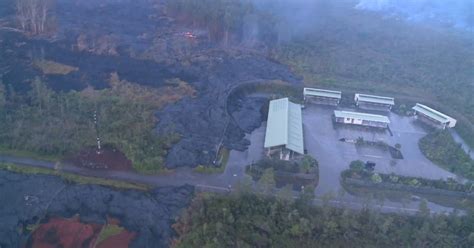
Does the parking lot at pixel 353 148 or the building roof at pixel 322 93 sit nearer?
the parking lot at pixel 353 148

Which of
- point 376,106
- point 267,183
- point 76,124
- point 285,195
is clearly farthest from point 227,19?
point 285,195

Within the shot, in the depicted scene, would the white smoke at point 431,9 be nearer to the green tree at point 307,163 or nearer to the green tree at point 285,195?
the green tree at point 307,163

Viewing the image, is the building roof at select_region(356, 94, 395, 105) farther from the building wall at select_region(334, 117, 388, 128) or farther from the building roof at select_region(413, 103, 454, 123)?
the building wall at select_region(334, 117, 388, 128)

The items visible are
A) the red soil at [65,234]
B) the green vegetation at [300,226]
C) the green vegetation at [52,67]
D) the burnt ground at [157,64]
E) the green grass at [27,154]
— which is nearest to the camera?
the red soil at [65,234]

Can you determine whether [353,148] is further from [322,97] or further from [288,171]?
[322,97]

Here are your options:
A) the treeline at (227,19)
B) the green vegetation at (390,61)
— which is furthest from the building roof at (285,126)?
the treeline at (227,19)

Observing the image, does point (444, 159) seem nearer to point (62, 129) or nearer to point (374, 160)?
point (374, 160)
